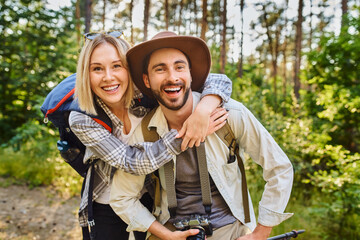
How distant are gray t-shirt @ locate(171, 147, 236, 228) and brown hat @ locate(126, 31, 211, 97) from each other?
0.63 meters

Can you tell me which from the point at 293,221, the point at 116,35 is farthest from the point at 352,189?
the point at 116,35

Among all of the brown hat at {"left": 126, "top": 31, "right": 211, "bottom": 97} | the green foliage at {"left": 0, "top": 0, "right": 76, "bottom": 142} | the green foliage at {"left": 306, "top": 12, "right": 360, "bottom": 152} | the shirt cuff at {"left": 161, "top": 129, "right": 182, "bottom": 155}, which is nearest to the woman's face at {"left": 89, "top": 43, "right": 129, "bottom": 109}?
the brown hat at {"left": 126, "top": 31, "right": 211, "bottom": 97}

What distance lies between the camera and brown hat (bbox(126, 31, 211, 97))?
182 centimetres

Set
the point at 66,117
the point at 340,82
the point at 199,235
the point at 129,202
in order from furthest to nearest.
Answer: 1. the point at 340,82
2. the point at 66,117
3. the point at 129,202
4. the point at 199,235

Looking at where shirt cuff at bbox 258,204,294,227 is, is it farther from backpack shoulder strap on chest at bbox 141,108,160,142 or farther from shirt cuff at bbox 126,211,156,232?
backpack shoulder strap on chest at bbox 141,108,160,142

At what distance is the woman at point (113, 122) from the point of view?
172cm

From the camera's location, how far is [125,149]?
181 cm

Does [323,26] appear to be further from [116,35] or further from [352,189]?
[116,35]

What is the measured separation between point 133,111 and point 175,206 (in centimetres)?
82

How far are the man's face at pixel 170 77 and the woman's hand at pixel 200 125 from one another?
20 centimetres

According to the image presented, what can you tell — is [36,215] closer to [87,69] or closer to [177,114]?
[87,69]

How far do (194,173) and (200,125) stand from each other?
0.37 m

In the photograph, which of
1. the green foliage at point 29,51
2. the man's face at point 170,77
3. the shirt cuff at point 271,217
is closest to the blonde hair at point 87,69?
the man's face at point 170,77

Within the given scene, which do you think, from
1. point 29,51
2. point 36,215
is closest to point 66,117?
point 36,215
